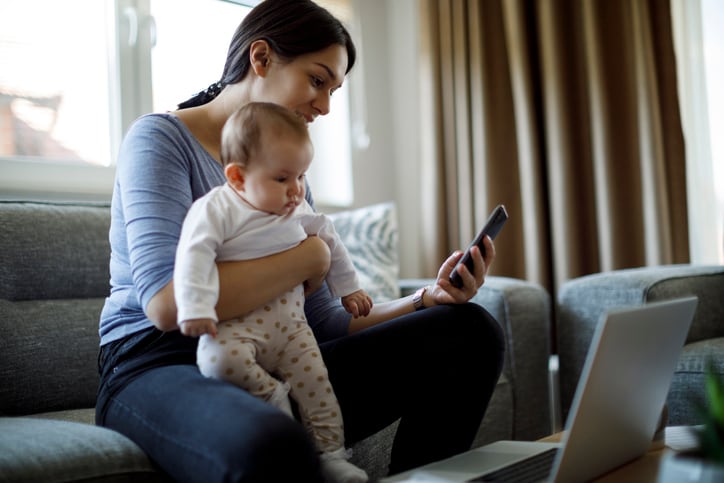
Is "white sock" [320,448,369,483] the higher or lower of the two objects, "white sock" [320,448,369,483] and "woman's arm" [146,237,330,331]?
the lower

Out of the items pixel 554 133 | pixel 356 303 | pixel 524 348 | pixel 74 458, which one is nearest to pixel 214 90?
pixel 356 303

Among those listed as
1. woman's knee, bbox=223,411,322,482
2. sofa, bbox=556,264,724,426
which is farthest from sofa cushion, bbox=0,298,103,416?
sofa, bbox=556,264,724,426

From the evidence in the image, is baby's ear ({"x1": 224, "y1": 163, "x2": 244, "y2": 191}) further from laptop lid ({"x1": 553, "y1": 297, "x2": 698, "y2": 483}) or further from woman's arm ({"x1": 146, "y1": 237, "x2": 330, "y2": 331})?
laptop lid ({"x1": 553, "y1": 297, "x2": 698, "y2": 483})

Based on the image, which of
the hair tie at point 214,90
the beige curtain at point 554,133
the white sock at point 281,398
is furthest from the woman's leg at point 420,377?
the beige curtain at point 554,133

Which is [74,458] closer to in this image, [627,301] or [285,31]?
[285,31]

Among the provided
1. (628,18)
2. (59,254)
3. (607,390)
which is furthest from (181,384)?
(628,18)

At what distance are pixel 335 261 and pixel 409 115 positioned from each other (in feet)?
6.56

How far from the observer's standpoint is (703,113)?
2.63 m

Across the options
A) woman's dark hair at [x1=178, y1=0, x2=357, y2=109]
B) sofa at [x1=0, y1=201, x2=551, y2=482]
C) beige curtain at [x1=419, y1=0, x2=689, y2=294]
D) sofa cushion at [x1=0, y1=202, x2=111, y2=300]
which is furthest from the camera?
beige curtain at [x1=419, y1=0, x2=689, y2=294]

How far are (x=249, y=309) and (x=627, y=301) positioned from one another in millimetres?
1188

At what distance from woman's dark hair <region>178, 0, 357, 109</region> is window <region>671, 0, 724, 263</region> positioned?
179cm

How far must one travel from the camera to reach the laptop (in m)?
0.81

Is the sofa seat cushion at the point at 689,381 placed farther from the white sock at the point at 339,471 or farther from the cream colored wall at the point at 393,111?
the cream colored wall at the point at 393,111

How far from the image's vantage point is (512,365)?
1.93 meters
